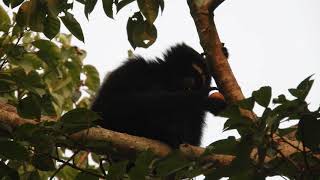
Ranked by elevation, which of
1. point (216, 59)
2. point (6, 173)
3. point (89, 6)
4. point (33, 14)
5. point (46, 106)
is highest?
point (89, 6)

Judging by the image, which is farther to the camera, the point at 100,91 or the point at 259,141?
the point at 100,91

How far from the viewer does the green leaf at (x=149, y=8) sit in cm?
407

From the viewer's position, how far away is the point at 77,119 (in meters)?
3.25

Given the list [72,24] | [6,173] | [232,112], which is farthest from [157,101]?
[232,112]

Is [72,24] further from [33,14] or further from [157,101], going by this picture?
[157,101]

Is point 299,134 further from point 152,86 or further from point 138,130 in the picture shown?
point 152,86

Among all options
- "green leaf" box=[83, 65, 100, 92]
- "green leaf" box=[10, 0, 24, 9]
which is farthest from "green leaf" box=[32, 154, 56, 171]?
"green leaf" box=[83, 65, 100, 92]

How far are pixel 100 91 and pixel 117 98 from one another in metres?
Result: 0.42

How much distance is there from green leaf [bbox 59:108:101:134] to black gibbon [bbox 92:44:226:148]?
1.95 metres

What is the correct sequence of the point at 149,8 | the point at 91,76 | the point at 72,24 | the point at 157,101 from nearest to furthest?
the point at 149,8 < the point at 72,24 < the point at 157,101 < the point at 91,76

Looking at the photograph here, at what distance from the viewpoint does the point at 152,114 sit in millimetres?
5824

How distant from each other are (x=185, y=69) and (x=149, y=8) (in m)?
2.88

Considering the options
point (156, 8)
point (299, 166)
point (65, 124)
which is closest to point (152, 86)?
point (156, 8)

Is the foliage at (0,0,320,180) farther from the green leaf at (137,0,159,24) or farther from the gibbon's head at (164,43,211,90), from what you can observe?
the gibbon's head at (164,43,211,90)
